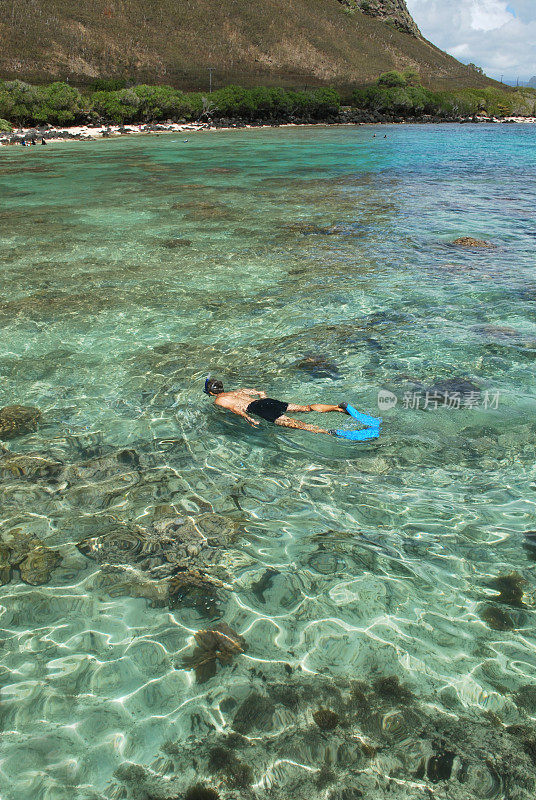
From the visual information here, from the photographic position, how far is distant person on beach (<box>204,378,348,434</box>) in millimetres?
8289

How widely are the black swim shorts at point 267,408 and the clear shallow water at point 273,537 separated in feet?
0.81

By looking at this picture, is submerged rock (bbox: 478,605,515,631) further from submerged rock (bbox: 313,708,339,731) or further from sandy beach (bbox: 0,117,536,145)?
sandy beach (bbox: 0,117,536,145)

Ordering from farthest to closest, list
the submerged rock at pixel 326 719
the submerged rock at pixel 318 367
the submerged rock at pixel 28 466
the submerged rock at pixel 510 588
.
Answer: the submerged rock at pixel 318 367 → the submerged rock at pixel 28 466 → the submerged rock at pixel 510 588 → the submerged rock at pixel 326 719

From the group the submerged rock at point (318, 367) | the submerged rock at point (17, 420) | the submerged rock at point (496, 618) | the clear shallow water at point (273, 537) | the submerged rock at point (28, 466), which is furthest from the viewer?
the submerged rock at point (318, 367)

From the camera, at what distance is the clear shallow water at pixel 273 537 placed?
4.27 m

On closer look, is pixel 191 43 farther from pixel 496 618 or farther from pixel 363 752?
pixel 363 752

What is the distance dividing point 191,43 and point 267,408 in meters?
153

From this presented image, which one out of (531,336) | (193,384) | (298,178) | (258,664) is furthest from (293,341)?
(298,178)

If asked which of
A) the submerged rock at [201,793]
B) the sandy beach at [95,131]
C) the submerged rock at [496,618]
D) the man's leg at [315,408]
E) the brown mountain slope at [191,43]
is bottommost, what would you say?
the submerged rock at [201,793]

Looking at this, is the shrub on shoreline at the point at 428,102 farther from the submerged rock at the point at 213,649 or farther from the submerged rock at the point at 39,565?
the submerged rock at the point at 213,649

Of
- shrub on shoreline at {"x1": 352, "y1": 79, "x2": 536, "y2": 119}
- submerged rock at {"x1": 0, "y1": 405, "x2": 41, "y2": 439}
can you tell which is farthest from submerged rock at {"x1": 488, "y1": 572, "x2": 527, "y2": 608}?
shrub on shoreline at {"x1": 352, "y1": 79, "x2": 536, "y2": 119}

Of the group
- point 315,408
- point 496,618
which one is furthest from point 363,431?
point 496,618

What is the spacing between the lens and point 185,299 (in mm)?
14133

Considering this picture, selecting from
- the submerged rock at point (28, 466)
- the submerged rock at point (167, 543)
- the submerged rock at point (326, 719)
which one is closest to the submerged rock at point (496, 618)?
the submerged rock at point (326, 719)
